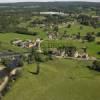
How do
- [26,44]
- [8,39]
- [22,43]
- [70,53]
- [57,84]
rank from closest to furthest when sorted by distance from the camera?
[57,84] → [70,53] → [26,44] → [22,43] → [8,39]

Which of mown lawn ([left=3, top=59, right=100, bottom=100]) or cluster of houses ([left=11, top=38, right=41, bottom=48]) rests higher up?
cluster of houses ([left=11, top=38, right=41, bottom=48])

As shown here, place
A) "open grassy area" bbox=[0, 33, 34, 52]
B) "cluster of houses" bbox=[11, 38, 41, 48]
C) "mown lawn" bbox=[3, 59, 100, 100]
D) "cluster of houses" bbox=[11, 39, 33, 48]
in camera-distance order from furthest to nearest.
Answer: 1. "cluster of houses" bbox=[11, 39, 33, 48]
2. "cluster of houses" bbox=[11, 38, 41, 48]
3. "open grassy area" bbox=[0, 33, 34, 52]
4. "mown lawn" bbox=[3, 59, 100, 100]

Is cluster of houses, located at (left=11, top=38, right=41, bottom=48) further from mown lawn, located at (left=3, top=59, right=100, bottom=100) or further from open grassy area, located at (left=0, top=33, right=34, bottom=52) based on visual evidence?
mown lawn, located at (left=3, top=59, right=100, bottom=100)

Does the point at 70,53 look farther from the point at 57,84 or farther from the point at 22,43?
the point at 57,84

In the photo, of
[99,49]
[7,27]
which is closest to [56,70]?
[99,49]

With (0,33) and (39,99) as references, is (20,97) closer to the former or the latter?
(39,99)

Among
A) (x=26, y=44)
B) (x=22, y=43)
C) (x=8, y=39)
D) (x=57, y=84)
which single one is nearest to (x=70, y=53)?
(x=26, y=44)

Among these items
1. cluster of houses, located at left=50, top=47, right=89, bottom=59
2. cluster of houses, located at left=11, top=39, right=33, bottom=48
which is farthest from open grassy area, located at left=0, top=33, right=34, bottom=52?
cluster of houses, located at left=50, top=47, right=89, bottom=59

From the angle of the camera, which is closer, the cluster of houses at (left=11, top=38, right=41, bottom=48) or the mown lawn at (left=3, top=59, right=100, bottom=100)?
the mown lawn at (left=3, top=59, right=100, bottom=100)
